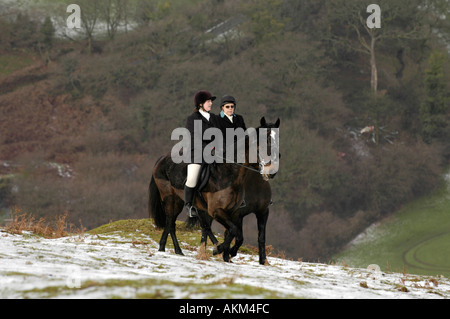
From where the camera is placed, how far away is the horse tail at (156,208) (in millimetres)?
13312

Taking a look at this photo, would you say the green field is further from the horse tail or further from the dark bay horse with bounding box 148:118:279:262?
the dark bay horse with bounding box 148:118:279:262

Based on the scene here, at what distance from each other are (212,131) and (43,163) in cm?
6068

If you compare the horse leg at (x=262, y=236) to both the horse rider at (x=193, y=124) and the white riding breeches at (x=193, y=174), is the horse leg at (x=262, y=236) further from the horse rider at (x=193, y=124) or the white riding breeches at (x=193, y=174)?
the white riding breeches at (x=193, y=174)

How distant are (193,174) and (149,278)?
13.0 feet

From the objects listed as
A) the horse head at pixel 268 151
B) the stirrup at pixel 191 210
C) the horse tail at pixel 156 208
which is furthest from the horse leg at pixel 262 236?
the horse tail at pixel 156 208

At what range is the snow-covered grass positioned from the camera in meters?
6.71

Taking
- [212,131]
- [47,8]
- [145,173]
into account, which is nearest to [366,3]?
[145,173]

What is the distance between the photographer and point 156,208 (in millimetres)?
13312

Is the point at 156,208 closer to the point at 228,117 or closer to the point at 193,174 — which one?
the point at 193,174

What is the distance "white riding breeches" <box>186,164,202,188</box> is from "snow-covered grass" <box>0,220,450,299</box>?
4.90 feet

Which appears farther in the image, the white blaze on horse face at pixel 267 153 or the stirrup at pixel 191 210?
the stirrup at pixel 191 210

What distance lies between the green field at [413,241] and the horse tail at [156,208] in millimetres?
30817

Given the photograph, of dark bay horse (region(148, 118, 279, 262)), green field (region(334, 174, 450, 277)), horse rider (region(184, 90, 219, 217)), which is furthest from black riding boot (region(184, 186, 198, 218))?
green field (region(334, 174, 450, 277))

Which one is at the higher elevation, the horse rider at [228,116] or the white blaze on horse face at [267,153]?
the horse rider at [228,116]
